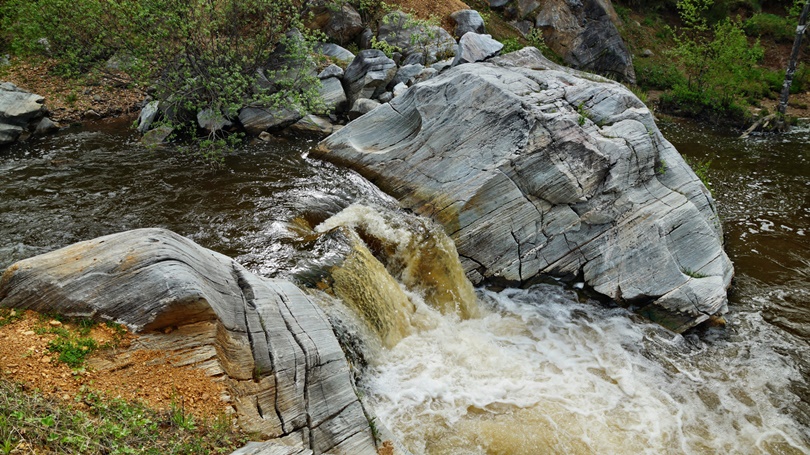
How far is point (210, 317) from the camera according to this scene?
612 cm

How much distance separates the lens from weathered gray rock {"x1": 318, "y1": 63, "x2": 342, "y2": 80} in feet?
68.3

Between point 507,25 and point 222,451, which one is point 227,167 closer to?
point 222,451

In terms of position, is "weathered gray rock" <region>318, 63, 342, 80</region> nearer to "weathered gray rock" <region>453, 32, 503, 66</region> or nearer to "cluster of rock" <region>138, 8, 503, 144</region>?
"cluster of rock" <region>138, 8, 503, 144</region>

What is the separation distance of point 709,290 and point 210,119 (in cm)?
1620

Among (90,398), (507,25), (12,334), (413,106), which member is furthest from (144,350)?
(507,25)

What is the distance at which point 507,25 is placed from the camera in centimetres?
3244

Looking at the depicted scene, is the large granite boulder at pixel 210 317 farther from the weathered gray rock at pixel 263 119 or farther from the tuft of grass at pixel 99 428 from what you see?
the weathered gray rock at pixel 263 119

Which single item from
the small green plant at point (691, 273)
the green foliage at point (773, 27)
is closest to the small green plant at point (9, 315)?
the small green plant at point (691, 273)

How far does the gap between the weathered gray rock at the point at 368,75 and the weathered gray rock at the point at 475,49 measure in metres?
3.60

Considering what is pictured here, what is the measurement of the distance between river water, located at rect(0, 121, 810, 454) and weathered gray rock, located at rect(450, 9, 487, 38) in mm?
15200

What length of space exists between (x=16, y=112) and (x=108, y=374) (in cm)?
1751

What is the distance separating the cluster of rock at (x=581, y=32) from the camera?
1201 inches

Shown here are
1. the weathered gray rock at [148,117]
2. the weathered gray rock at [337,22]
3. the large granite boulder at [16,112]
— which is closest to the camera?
the large granite boulder at [16,112]

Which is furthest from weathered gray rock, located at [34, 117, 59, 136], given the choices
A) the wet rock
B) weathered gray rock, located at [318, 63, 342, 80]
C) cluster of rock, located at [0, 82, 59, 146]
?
weathered gray rock, located at [318, 63, 342, 80]
